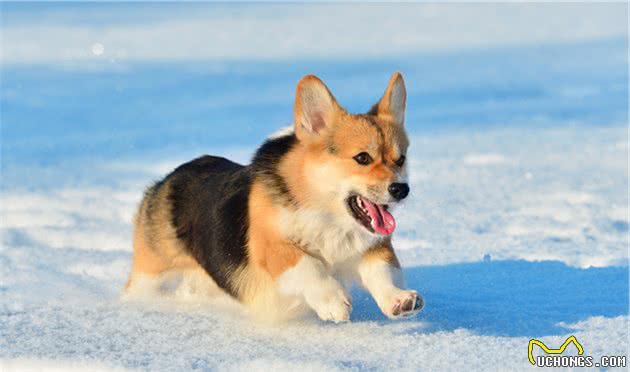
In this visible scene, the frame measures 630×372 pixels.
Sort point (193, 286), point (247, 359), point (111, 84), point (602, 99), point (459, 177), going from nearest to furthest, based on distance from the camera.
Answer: point (247, 359), point (193, 286), point (459, 177), point (602, 99), point (111, 84)

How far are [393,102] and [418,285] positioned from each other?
1.25 meters

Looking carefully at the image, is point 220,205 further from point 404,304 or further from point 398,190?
point 404,304

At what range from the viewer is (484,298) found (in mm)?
5043

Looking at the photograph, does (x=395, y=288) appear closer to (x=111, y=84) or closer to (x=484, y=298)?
(x=484, y=298)

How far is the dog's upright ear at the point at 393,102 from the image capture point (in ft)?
14.9

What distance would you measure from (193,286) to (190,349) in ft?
3.57

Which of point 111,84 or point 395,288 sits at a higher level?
point 111,84

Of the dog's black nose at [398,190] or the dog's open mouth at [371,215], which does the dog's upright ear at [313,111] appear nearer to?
the dog's open mouth at [371,215]

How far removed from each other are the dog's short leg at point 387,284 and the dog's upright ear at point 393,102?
0.66 metres

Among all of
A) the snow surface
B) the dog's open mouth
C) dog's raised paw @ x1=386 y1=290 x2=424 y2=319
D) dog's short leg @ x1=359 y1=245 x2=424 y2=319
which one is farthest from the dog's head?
the snow surface

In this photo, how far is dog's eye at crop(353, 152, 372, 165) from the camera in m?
4.20

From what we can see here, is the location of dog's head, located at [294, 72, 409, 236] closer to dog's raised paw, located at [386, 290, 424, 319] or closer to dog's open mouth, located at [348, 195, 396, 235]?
dog's open mouth, located at [348, 195, 396, 235]

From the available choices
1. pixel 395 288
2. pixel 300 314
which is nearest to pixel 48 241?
pixel 300 314

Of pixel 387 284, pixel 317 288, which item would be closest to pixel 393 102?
pixel 387 284
